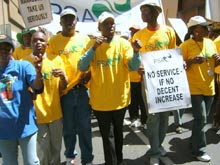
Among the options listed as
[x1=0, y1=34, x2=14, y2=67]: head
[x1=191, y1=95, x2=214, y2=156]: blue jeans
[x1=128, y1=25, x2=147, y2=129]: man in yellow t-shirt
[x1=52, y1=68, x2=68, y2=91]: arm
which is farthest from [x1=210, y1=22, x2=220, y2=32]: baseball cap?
[x1=0, y1=34, x2=14, y2=67]: head

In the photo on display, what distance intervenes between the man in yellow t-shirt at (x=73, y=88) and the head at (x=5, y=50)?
1018 mm

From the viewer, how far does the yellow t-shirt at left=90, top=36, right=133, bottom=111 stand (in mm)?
4715

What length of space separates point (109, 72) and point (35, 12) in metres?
2.02

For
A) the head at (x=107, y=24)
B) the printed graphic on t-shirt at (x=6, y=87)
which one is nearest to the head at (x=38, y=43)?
the printed graphic on t-shirt at (x=6, y=87)

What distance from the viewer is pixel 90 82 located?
488 centimetres

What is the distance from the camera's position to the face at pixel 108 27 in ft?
15.2

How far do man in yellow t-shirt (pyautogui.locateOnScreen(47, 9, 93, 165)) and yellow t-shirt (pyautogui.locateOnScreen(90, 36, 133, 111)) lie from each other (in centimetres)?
24

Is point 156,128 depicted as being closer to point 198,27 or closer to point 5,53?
point 198,27

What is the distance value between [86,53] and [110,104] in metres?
0.68

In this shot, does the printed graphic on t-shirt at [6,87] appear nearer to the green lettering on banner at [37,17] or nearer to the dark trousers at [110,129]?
the dark trousers at [110,129]

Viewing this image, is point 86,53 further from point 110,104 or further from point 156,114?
point 156,114

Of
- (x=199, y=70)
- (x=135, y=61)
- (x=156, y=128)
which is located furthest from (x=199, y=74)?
(x=135, y=61)

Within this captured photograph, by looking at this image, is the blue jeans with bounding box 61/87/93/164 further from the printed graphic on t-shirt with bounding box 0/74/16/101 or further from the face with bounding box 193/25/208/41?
the face with bounding box 193/25/208/41

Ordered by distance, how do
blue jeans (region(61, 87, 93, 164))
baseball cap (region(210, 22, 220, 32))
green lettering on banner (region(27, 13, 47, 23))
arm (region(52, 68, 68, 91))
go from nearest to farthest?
1. arm (region(52, 68, 68, 91))
2. blue jeans (region(61, 87, 93, 164))
3. green lettering on banner (region(27, 13, 47, 23))
4. baseball cap (region(210, 22, 220, 32))
